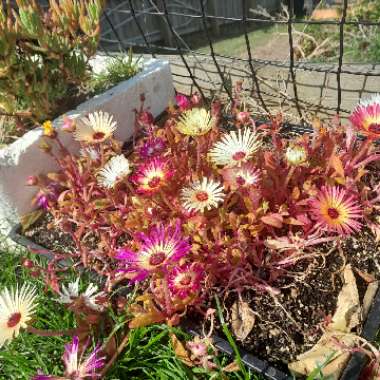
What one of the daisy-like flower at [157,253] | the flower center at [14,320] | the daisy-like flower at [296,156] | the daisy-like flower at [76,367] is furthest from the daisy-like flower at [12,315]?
the daisy-like flower at [296,156]

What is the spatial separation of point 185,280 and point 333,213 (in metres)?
0.37

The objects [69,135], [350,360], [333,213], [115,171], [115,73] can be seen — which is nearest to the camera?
[350,360]

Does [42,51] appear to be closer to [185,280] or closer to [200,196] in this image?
[200,196]

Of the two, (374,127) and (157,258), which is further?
(374,127)

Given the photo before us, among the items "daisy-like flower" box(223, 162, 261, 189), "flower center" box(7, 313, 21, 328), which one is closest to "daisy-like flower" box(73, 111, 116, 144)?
"daisy-like flower" box(223, 162, 261, 189)

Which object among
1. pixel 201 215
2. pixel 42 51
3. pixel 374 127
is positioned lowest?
pixel 201 215

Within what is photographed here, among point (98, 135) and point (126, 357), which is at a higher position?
point (98, 135)

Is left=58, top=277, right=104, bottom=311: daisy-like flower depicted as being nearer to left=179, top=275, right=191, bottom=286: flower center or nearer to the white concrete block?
left=179, top=275, right=191, bottom=286: flower center

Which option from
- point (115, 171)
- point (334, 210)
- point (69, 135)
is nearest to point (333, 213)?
point (334, 210)

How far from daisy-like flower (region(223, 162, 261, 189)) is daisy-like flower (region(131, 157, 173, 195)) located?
0.50 feet

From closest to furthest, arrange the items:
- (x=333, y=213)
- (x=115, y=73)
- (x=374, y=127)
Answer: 1. (x=333, y=213)
2. (x=374, y=127)
3. (x=115, y=73)

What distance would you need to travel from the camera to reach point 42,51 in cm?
146

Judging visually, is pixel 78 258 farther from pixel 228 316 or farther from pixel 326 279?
pixel 326 279

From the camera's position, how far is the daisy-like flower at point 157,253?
0.97m
